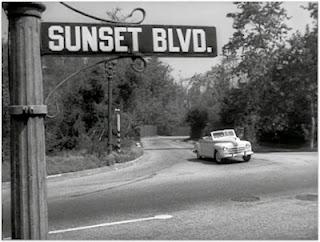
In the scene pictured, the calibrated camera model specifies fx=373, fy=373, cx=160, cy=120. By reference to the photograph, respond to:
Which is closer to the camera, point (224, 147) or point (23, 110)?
point (23, 110)

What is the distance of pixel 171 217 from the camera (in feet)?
21.7

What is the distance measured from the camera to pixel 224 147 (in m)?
15.5

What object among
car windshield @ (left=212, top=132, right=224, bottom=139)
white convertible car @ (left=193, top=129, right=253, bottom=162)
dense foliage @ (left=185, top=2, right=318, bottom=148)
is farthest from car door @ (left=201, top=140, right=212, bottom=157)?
dense foliage @ (left=185, top=2, right=318, bottom=148)

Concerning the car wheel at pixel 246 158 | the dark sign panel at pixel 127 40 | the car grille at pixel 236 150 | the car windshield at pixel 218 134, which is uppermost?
the dark sign panel at pixel 127 40

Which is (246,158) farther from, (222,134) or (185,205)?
(185,205)

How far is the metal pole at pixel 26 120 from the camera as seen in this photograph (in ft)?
7.38

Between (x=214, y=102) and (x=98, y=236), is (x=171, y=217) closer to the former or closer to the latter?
(x=98, y=236)

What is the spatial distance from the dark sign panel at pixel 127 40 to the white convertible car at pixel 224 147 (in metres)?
13.1

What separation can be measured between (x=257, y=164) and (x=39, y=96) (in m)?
13.6

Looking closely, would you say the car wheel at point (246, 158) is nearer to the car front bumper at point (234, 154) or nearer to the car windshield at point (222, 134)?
the car front bumper at point (234, 154)

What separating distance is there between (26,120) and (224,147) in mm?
13759

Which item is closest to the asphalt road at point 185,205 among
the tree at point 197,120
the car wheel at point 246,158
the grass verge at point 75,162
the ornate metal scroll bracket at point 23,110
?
the grass verge at point 75,162

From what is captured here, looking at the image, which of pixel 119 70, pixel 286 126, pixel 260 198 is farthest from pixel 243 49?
pixel 260 198

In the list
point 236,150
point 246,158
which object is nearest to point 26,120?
point 236,150
